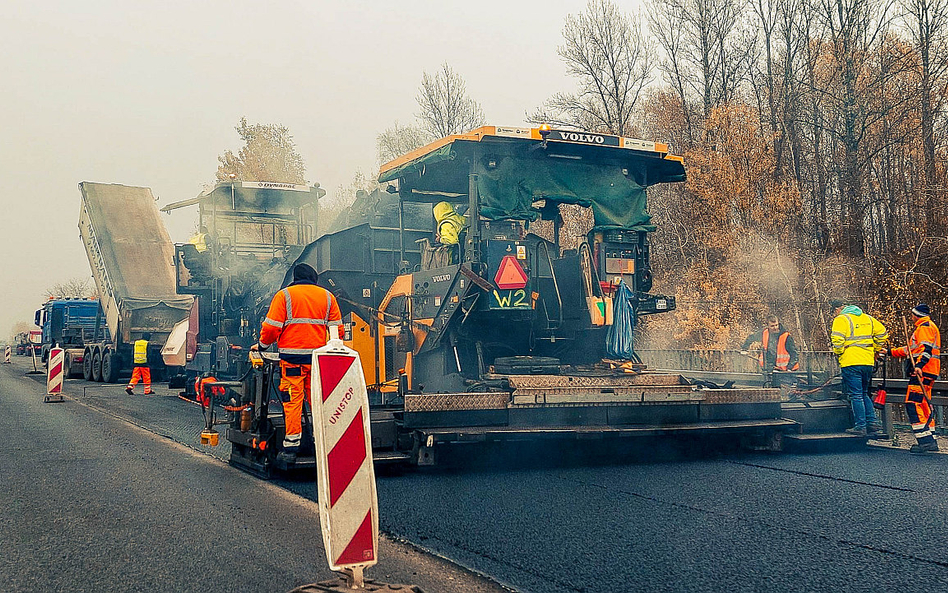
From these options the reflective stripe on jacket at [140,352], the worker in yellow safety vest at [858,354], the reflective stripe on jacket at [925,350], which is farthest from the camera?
the reflective stripe on jacket at [140,352]

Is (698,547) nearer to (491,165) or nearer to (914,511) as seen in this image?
(914,511)

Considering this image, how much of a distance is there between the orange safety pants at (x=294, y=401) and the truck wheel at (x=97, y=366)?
1728 cm

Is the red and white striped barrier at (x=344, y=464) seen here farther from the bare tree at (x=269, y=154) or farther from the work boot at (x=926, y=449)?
the bare tree at (x=269, y=154)

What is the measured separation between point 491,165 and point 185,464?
3.51 metres

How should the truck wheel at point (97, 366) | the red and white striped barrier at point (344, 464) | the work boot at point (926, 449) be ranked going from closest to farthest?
the red and white striped barrier at point (344, 464) → the work boot at point (926, 449) → the truck wheel at point (97, 366)

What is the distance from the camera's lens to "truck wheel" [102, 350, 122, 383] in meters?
20.6

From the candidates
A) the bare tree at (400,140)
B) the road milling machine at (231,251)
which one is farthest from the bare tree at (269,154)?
the road milling machine at (231,251)

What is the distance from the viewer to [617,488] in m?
5.83

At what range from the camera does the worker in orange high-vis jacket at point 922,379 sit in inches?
297

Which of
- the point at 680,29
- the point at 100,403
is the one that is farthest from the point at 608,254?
the point at 680,29

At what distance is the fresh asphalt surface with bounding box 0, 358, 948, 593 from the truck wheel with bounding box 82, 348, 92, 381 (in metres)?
16.1

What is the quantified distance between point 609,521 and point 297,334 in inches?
105

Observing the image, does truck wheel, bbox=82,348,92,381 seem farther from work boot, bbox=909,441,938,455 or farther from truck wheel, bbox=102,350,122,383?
work boot, bbox=909,441,938,455

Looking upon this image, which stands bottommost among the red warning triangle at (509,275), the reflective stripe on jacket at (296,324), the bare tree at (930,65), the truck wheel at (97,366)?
the truck wheel at (97,366)
